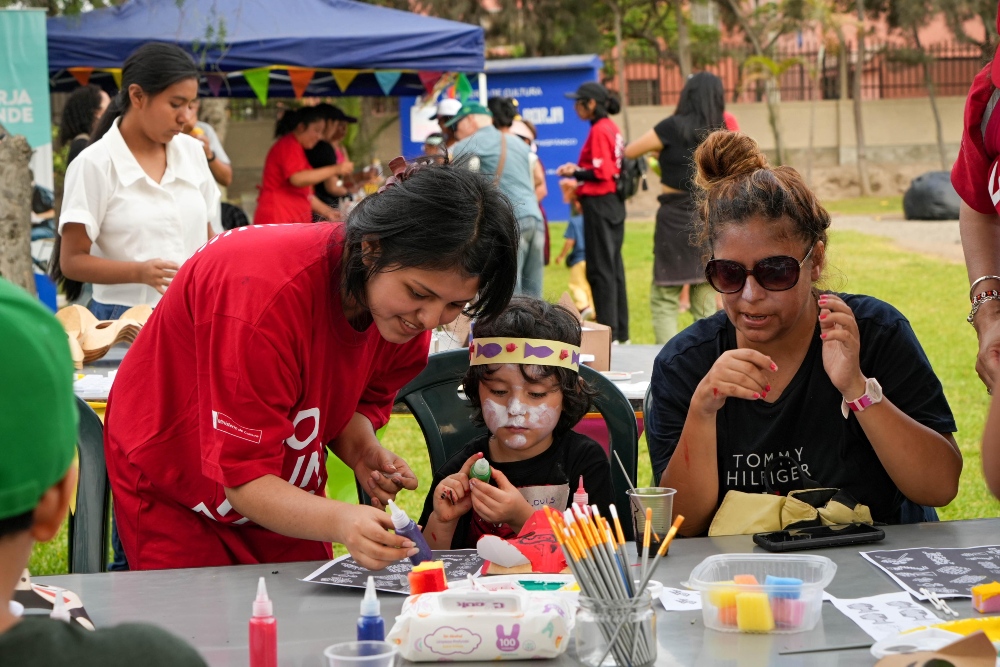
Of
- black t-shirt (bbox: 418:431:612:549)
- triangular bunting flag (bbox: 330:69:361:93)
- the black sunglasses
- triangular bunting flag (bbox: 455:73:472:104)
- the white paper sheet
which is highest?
triangular bunting flag (bbox: 330:69:361:93)

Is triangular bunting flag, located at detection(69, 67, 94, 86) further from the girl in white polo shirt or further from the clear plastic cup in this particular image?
the clear plastic cup

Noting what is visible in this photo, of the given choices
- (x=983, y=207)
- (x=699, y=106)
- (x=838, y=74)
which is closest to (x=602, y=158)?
(x=699, y=106)

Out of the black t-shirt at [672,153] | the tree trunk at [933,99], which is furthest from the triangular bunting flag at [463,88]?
the tree trunk at [933,99]

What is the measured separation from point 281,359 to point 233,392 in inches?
4.3

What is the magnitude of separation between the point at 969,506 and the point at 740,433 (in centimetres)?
304

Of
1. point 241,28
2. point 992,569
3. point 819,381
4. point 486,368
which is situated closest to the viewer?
point 992,569

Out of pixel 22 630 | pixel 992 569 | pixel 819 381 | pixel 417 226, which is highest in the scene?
pixel 417 226

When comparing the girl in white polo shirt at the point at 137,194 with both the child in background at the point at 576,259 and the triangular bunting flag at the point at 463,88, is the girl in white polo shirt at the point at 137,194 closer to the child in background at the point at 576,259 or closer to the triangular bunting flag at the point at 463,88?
the child in background at the point at 576,259

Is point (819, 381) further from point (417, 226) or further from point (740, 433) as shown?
point (417, 226)

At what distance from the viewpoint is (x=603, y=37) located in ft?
85.6

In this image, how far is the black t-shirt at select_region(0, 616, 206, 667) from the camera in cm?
103

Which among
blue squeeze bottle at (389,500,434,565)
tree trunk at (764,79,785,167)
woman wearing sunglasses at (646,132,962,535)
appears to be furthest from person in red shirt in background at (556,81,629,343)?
tree trunk at (764,79,785,167)

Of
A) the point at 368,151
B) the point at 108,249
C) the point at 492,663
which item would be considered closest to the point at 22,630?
the point at 492,663

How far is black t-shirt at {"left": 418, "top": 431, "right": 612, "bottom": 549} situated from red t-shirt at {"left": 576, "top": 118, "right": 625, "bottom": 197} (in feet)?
20.0
